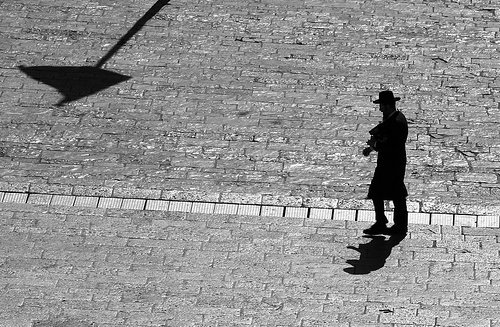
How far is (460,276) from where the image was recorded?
1112 cm

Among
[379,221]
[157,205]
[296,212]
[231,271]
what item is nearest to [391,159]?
[379,221]

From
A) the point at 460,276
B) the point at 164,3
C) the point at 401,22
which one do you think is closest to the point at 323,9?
the point at 401,22

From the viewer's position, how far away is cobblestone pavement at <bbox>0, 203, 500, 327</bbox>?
10.6 metres

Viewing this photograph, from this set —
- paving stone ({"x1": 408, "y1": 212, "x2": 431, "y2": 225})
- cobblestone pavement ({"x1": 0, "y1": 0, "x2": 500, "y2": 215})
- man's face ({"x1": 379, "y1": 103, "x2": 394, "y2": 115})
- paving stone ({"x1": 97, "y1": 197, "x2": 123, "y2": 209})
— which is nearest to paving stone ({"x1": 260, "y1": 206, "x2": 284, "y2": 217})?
cobblestone pavement ({"x1": 0, "y1": 0, "x2": 500, "y2": 215})

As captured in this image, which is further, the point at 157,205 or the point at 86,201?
the point at 86,201

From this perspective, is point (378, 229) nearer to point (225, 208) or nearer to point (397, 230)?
point (397, 230)

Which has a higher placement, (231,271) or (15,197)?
(231,271)

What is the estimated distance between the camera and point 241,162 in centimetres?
1316

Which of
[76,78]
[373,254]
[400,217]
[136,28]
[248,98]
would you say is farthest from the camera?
[136,28]

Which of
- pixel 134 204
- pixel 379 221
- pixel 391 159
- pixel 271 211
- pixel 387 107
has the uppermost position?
Result: pixel 387 107

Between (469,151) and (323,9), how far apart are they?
13.0ft

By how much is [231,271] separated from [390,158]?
1.88 m

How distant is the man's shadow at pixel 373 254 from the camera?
11.3 m

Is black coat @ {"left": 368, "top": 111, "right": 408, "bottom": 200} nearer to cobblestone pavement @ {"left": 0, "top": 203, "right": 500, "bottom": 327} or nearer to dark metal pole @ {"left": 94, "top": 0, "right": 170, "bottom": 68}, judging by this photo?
cobblestone pavement @ {"left": 0, "top": 203, "right": 500, "bottom": 327}
